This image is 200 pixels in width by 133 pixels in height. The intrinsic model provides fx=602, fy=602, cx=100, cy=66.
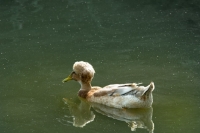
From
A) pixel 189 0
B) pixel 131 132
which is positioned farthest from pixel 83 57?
pixel 189 0

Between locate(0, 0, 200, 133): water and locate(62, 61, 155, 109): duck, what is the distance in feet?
0.40

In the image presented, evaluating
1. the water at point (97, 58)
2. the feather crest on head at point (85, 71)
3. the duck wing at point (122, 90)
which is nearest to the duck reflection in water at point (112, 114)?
the water at point (97, 58)

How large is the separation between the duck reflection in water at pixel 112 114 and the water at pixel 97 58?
0.6 inches

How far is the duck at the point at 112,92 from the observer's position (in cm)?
815

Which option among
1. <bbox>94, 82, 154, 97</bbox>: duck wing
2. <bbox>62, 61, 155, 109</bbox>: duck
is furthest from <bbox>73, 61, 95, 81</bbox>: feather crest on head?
<bbox>94, 82, 154, 97</bbox>: duck wing

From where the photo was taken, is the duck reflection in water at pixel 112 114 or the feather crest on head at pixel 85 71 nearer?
the duck reflection in water at pixel 112 114

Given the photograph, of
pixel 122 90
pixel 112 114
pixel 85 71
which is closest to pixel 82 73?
pixel 85 71

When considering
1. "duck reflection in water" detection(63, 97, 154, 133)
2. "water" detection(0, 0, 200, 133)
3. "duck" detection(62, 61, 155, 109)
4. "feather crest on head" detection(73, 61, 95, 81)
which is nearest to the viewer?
"duck reflection in water" detection(63, 97, 154, 133)

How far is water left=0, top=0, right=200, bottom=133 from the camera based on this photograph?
799 centimetres

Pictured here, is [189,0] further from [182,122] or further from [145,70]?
[182,122]

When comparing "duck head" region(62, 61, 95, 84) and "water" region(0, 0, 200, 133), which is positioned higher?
"duck head" region(62, 61, 95, 84)

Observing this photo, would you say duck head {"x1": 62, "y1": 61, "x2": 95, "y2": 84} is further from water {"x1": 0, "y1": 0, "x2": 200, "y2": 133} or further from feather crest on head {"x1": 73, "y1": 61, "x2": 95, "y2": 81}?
water {"x1": 0, "y1": 0, "x2": 200, "y2": 133}

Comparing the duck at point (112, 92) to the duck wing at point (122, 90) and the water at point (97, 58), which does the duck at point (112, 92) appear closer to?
the duck wing at point (122, 90)

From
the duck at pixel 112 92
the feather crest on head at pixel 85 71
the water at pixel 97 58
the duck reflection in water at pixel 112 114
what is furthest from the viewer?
the feather crest on head at pixel 85 71
